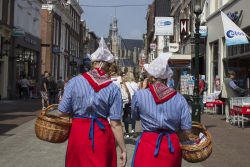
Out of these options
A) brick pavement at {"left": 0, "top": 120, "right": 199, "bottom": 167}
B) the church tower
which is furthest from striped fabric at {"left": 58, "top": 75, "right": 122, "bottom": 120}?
the church tower

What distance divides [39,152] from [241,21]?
13.0m

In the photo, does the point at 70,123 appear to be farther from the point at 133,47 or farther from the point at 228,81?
the point at 133,47

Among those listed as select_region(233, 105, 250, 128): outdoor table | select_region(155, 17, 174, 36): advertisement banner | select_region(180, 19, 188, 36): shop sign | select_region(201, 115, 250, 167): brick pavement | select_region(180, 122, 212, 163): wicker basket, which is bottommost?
select_region(201, 115, 250, 167): brick pavement

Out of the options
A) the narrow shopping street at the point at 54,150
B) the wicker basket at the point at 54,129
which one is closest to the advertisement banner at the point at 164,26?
the narrow shopping street at the point at 54,150

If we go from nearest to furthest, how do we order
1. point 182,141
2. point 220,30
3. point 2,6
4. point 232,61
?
point 182,141 → point 232,61 → point 220,30 → point 2,6

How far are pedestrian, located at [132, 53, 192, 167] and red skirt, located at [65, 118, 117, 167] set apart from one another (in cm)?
29

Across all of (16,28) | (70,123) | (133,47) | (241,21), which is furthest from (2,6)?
(133,47)

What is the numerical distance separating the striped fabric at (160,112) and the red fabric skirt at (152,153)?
9 cm

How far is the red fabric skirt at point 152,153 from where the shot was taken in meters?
4.46

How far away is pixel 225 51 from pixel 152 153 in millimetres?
19453

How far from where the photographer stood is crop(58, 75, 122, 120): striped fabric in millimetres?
4659

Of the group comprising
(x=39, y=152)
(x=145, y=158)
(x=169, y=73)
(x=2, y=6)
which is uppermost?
(x=2, y=6)

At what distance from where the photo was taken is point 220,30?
24.0 metres

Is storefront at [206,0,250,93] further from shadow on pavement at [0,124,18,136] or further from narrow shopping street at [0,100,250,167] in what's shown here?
shadow on pavement at [0,124,18,136]
